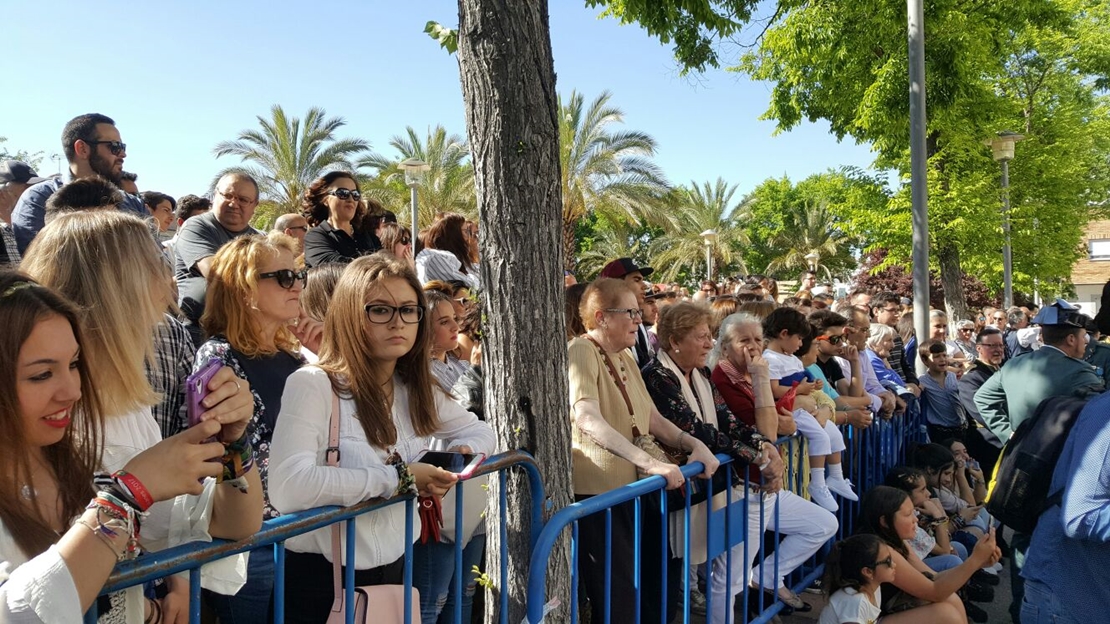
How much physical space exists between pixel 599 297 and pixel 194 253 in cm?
219

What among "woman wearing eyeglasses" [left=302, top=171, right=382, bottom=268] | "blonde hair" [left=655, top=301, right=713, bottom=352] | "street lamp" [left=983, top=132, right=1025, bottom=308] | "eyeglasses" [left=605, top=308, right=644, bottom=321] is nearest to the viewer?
"eyeglasses" [left=605, top=308, right=644, bottom=321]

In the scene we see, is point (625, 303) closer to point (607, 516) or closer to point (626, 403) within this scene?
point (626, 403)

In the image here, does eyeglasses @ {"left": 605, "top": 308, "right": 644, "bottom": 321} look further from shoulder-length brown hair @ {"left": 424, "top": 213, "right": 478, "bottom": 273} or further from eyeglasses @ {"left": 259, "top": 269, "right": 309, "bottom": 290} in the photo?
shoulder-length brown hair @ {"left": 424, "top": 213, "right": 478, "bottom": 273}

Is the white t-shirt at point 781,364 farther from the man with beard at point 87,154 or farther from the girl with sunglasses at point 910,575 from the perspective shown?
the man with beard at point 87,154

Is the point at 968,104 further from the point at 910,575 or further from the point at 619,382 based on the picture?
the point at 619,382

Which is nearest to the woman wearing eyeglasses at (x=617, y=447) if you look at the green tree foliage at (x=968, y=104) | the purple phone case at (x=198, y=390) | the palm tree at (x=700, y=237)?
the purple phone case at (x=198, y=390)

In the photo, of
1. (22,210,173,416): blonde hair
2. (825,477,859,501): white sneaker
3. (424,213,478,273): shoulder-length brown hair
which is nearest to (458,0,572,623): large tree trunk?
(22,210,173,416): blonde hair

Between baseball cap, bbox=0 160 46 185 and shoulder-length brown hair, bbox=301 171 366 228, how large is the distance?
1967mm

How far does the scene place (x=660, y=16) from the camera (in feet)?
15.7

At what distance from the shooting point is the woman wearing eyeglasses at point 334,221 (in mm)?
5277

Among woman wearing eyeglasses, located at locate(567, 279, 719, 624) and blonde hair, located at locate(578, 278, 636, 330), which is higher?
blonde hair, located at locate(578, 278, 636, 330)

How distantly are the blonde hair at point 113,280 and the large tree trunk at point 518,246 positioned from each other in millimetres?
1002

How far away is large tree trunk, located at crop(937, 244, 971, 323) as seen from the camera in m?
17.0

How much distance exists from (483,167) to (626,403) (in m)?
1.66
